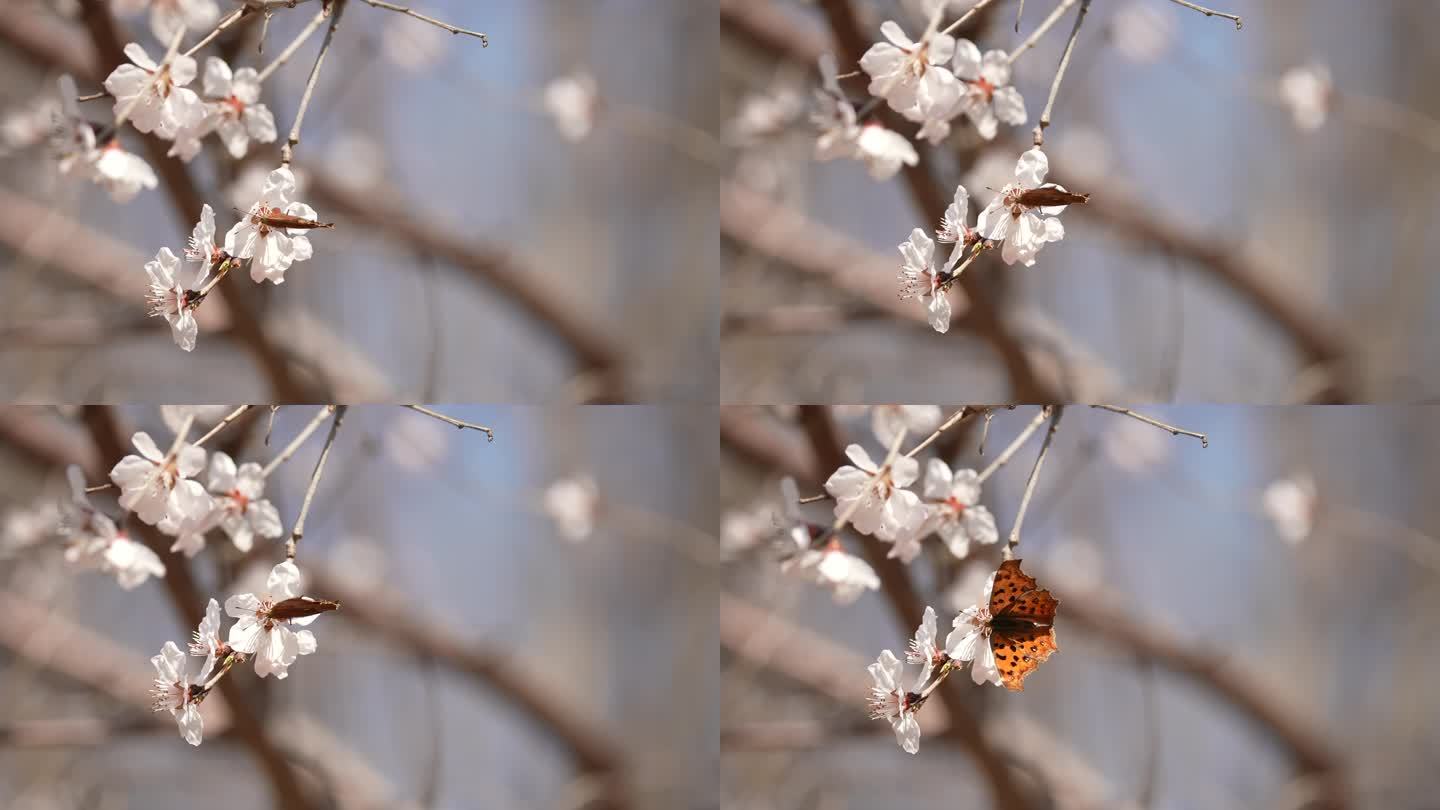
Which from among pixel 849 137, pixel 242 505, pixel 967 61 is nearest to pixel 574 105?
pixel 849 137

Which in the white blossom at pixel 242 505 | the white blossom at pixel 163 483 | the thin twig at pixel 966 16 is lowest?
the white blossom at pixel 163 483

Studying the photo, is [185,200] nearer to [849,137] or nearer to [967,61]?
[849,137]

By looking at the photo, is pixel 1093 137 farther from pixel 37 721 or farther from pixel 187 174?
pixel 37 721

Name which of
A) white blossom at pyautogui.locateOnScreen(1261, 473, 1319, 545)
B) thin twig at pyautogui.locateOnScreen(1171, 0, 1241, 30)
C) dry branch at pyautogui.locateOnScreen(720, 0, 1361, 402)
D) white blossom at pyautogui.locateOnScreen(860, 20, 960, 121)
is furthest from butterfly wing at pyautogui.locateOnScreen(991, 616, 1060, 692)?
thin twig at pyautogui.locateOnScreen(1171, 0, 1241, 30)

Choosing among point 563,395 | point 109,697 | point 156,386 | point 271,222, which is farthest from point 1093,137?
point 109,697

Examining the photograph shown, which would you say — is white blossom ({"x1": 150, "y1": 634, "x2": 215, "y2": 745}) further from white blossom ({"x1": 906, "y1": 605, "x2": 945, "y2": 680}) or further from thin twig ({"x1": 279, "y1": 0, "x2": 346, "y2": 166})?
white blossom ({"x1": 906, "y1": 605, "x2": 945, "y2": 680})

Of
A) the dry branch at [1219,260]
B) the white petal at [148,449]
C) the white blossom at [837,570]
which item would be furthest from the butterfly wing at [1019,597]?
the white petal at [148,449]

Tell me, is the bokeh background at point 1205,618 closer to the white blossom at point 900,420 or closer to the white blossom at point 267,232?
the white blossom at point 900,420
